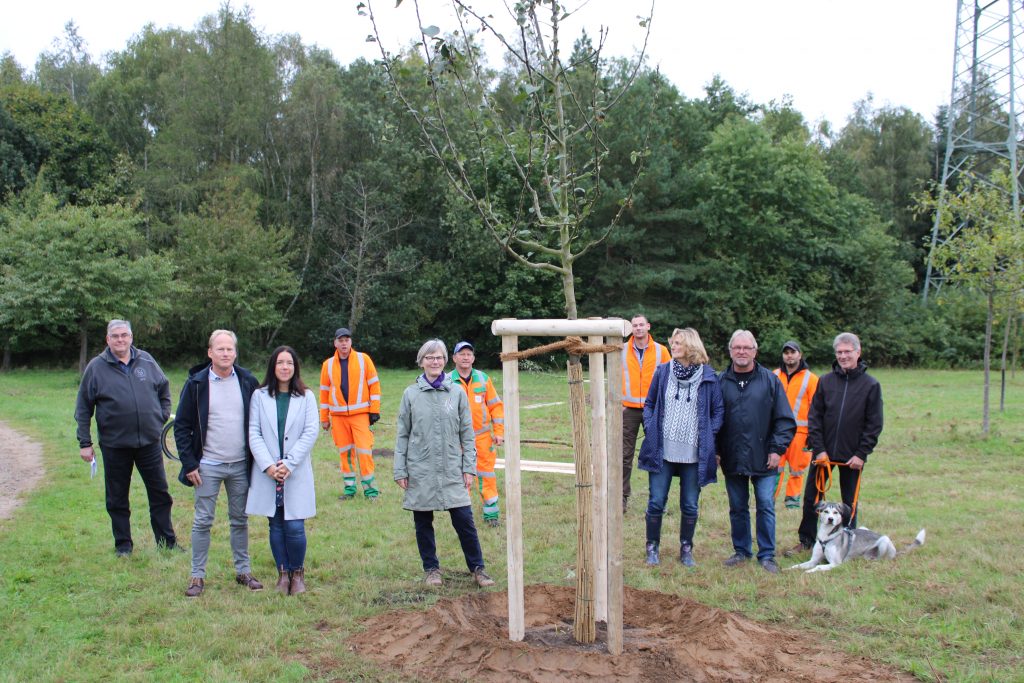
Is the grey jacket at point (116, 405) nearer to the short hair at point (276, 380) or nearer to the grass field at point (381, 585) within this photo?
the grass field at point (381, 585)

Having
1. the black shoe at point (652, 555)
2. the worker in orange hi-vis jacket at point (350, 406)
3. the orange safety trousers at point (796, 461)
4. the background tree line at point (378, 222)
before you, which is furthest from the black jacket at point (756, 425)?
the background tree line at point (378, 222)

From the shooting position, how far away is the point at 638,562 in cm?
656

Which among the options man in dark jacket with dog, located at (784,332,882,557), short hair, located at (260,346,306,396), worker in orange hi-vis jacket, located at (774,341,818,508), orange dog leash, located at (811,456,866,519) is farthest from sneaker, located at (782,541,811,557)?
short hair, located at (260,346,306,396)

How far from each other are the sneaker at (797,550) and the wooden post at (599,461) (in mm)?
2721

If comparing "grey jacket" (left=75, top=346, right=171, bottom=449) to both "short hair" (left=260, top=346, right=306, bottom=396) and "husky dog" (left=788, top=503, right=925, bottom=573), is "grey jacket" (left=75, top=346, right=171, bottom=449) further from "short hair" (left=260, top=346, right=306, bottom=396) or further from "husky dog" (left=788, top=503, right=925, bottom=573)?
"husky dog" (left=788, top=503, right=925, bottom=573)

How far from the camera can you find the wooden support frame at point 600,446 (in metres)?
4.37

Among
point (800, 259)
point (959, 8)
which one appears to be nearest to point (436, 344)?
point (800, 259)

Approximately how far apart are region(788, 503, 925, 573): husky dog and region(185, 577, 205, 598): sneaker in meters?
4.47

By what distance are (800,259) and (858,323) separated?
381 cm

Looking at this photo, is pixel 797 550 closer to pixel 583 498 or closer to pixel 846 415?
pixel 846 415

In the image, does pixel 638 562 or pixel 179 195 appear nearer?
pixel 638 562

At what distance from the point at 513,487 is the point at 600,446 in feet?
1.79

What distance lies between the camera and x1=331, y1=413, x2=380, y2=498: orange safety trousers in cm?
905

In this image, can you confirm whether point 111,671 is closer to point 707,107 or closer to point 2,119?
point 2,119
